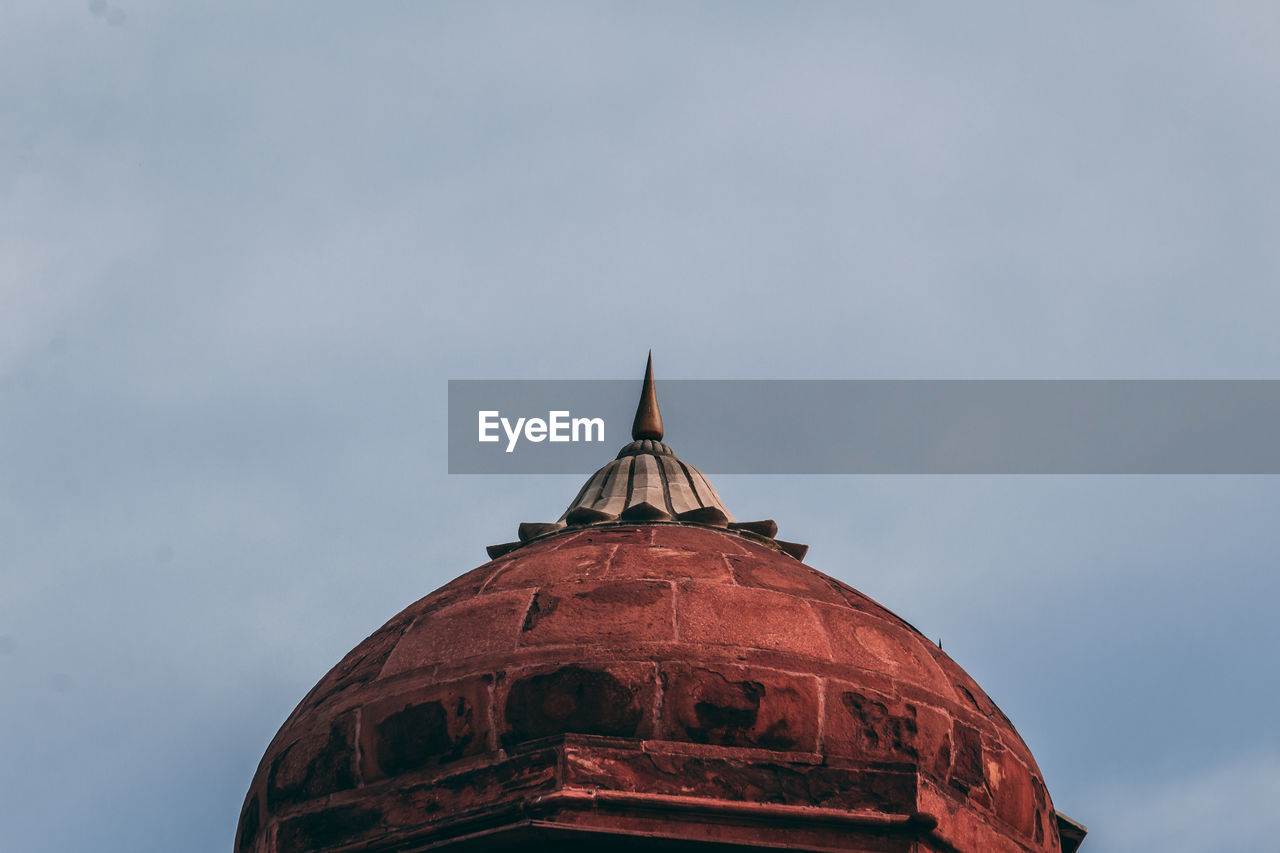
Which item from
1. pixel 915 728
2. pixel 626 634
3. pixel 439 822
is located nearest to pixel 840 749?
pixel 915 728

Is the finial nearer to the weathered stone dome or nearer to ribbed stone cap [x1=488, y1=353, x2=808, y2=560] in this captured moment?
ribbed stone cap [x1=488, y1=353, x2=808, y2=560]

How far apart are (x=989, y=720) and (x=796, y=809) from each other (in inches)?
81.3

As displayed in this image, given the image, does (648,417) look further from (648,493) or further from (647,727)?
(647,727)

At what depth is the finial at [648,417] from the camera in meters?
17.7

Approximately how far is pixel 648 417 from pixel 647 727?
5100 mm

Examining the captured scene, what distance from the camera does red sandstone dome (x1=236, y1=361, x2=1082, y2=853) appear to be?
12617 millimetres

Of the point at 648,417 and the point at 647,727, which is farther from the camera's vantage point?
the point at 648,417

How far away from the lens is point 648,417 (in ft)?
58.3

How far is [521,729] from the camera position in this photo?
13086 mm

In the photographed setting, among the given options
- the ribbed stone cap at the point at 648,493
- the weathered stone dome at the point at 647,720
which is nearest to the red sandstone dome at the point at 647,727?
the weathered stone dome at the point at 647,720

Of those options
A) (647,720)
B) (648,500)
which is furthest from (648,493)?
(647,720)

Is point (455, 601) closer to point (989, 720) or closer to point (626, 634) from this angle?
point (626, 634)

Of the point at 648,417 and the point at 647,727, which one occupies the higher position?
the point at 648,417

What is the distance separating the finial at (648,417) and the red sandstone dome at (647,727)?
2897mm
